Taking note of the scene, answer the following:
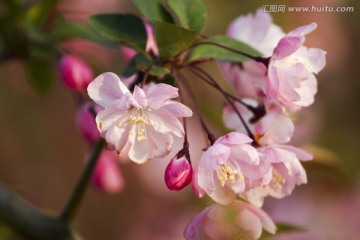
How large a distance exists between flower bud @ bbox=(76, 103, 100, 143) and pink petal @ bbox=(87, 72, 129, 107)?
1.15 feet

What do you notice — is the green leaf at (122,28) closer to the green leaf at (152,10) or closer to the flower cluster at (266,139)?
the green leaf at (152,10)

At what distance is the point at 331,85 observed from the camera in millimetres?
3059

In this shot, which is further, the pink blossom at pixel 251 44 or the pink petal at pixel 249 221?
the pink blossom at pixel 251 44

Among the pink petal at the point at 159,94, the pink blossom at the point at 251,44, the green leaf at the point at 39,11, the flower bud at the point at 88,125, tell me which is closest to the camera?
the pink petal at the point at 159,94

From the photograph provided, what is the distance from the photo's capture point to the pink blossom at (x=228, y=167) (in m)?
1.02

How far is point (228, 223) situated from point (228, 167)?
0.31ft

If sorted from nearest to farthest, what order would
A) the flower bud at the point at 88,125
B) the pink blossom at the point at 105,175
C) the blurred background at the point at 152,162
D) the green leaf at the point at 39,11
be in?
the flower bud at the point at 88,125
the pink blossom at the point at 105,175
the green leaf at the point at 39,11
the blurred background at the point at 152,162

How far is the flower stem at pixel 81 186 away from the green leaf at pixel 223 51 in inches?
8.3

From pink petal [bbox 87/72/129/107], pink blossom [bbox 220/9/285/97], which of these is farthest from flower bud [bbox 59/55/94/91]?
pink petal [bbox 87/72/129/107]

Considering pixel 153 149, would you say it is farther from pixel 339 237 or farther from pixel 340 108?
pixel 340 108

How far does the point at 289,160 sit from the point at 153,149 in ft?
0.61

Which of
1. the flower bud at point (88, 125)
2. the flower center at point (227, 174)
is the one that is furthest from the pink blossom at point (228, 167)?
the flower bud at point (88, 125)

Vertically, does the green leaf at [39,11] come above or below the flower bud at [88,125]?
above

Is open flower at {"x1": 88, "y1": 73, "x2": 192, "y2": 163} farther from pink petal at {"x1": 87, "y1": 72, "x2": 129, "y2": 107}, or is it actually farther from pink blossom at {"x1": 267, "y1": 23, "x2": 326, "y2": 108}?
pink blossom at {"x1": 267, "y1": 23, "x2": 326, "y2": 108}
